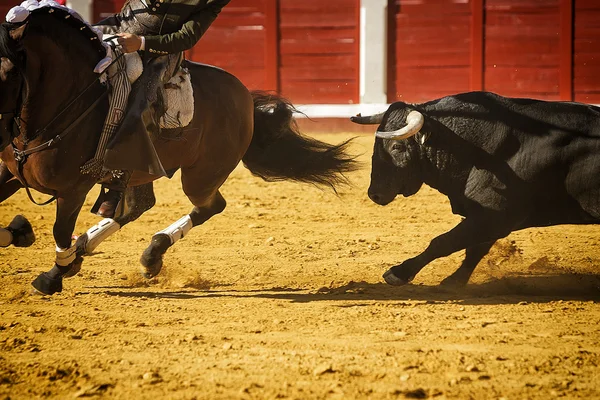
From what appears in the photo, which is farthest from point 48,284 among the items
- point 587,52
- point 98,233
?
point 587,52

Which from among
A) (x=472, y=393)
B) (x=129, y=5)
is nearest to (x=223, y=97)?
(x=129, y=5)

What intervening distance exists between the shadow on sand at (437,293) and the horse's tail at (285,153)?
1.11 meters

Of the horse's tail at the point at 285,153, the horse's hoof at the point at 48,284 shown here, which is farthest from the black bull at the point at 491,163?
the horse's hoof at the point at 48,284

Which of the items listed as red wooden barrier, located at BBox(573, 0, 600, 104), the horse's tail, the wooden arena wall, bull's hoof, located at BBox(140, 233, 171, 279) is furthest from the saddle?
red wooden barrier, located at BBox(573, 0, 600, 104)

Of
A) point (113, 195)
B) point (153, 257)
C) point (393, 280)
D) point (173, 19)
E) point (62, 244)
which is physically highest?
point (173, 19)

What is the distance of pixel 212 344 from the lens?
487 cm

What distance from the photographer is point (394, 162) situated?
6320mm

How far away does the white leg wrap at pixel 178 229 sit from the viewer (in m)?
6.69

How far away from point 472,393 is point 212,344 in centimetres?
146

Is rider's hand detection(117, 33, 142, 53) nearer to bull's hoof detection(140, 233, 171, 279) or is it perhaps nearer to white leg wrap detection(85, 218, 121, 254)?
white leg wrap detection(85, 218, 121, 254)

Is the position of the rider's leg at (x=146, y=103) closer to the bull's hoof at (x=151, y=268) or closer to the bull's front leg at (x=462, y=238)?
the bull's hoof at (x=151, y=268)

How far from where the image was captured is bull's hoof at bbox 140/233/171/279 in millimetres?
6461

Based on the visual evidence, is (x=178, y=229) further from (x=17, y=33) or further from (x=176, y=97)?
(x=17, y=33)

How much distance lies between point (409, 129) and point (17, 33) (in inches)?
96.6
